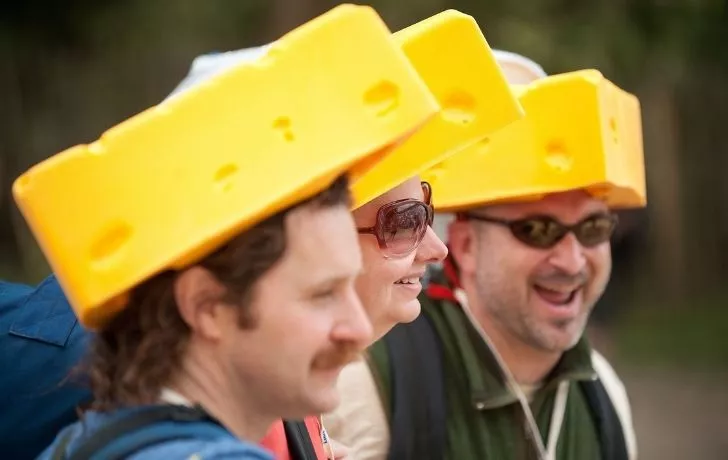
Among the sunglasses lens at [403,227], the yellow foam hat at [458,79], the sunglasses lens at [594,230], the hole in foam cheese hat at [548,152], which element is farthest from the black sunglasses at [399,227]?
the sunglasses lens at [594,230]

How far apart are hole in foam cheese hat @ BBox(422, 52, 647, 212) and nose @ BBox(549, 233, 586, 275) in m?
0.15

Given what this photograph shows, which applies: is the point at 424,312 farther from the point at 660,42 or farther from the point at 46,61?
the point at 46,61

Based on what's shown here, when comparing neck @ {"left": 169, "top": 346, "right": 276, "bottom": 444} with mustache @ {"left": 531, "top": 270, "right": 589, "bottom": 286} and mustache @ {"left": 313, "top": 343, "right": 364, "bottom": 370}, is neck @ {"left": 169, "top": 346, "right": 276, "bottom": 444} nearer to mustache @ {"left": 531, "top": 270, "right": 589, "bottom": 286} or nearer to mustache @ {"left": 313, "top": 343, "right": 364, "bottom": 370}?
mustache @ {"left": 313, "top": 343, "right": 364, "bottom": 370}

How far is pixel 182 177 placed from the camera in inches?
57.2

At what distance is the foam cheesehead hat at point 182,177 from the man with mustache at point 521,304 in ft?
4.33

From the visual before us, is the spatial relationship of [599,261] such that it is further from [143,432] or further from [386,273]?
[143,432]

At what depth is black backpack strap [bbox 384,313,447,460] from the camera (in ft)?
8.75

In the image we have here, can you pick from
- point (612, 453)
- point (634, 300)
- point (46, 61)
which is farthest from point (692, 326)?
point (612, 453)

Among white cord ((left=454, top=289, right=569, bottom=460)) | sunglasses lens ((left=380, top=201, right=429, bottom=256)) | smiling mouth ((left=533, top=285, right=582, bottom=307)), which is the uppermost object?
sunglasses lens ((left=380, top=201, right=429, bottom=256))

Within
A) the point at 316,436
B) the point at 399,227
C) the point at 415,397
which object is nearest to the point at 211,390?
the point at 316,436

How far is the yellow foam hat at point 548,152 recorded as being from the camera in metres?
2.91

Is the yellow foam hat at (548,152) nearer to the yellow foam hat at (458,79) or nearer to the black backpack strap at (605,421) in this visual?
the black backpack strap at (605,421)

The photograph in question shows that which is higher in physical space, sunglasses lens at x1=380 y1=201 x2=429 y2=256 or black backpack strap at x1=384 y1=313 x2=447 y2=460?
sunglasses lens at x1=380 y1=201 x2=429 y2=256

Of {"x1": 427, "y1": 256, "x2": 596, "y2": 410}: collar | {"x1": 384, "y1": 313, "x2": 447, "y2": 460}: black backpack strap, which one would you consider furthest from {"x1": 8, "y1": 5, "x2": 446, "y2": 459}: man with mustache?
{"x1": 427, "y1": 256, "x2": 596, "y2": 410}: collar
